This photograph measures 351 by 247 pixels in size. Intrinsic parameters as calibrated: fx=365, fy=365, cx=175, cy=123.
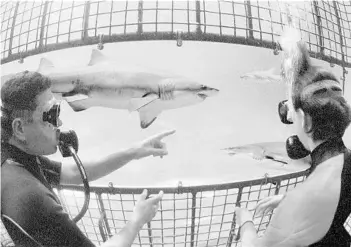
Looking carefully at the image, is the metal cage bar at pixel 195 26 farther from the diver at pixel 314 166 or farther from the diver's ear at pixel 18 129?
the diver's ear at pixel 18 129

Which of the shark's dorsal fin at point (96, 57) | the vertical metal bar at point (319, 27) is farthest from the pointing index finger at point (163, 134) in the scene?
the vertical metal bar at point (319, 27)

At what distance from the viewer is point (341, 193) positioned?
943 mm

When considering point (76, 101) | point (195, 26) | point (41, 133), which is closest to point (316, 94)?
point (195, 26)

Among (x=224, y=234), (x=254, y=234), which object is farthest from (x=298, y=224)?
(x=224, y=234)

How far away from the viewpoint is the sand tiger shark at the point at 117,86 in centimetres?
94

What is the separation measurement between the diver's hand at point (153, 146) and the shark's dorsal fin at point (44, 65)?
309 mm

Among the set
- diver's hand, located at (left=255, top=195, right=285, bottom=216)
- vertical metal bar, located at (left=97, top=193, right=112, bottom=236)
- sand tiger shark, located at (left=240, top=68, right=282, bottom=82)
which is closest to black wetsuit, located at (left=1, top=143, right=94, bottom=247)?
vertical metal bar, located at (left=97, top=193, right=112, bottom=236)

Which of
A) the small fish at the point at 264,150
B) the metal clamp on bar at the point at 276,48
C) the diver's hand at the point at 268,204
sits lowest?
the diver's hand at the point at 268,204

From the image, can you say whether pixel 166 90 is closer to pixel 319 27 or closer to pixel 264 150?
pixel 264 150

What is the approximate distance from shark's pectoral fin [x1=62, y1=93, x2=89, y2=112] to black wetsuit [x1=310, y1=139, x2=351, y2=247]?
62 centimetres

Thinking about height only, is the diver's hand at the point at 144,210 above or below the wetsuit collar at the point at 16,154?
below

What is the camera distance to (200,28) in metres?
1.00

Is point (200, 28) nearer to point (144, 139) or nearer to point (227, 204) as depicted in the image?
point (144, 139)

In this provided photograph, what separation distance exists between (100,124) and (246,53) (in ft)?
1.45
